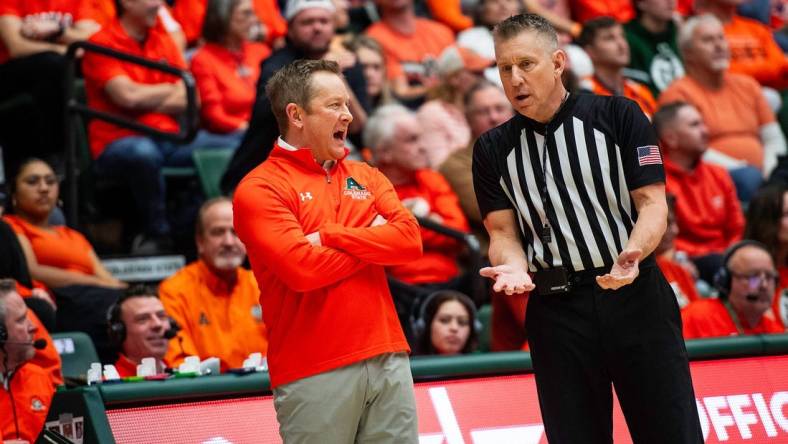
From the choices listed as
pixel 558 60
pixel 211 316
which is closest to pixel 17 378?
pixel 211 316

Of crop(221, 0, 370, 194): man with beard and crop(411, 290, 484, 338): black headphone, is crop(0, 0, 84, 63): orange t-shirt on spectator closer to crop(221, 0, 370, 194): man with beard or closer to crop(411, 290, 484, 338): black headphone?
crop(221, 0, 370, 194): man with beard

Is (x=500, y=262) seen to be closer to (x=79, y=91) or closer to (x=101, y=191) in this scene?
(x=101, y=191)

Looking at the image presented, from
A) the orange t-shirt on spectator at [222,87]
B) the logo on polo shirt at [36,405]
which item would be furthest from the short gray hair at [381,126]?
the logo on polo shirt at [36,405]

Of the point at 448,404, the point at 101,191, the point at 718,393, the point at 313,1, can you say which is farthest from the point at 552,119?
the point at 101,191

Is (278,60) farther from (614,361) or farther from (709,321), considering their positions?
(614,361)

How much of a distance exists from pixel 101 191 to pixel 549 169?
Answer: 175 inches

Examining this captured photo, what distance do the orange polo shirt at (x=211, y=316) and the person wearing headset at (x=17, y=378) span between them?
94cm

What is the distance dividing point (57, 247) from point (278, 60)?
5.34 ft

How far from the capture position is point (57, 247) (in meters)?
7.09

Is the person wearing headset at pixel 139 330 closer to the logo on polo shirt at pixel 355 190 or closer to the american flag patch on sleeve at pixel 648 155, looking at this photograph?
the logo on polo shirt at pixel 355 190

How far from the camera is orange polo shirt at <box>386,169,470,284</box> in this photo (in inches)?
299

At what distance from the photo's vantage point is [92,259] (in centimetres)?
724

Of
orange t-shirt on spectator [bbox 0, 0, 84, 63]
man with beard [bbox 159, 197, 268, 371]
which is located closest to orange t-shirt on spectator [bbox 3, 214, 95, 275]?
man with beard [bbox 159, 197, 268, 371]

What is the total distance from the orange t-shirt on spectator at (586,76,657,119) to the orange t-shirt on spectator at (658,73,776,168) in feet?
0.34
